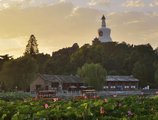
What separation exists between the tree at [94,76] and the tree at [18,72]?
11.1m

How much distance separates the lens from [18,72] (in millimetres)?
72500

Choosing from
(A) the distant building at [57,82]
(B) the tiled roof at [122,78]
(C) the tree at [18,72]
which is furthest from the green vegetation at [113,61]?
(C) the tree at [18,72]

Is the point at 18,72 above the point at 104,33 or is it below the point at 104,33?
below

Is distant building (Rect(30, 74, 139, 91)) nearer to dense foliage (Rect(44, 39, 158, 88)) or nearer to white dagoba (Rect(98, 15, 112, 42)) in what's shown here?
dense foliage (Rect(44, 39, 158, 88))

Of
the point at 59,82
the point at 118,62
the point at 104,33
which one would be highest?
the point at 104,33

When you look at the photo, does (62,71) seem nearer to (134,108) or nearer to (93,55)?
(93,55)

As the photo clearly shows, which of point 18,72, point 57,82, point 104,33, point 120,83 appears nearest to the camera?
point 18,72

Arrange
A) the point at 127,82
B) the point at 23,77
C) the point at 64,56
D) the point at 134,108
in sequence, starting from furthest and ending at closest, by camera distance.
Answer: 1. the point at 64,56
2. the point at 127,82
3. the point at 23,77
4. the point at 134,108

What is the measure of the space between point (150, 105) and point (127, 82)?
261 ft

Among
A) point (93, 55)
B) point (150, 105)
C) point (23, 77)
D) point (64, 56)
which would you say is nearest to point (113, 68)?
point (93, 55)

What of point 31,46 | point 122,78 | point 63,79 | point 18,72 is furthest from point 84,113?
point 31,46

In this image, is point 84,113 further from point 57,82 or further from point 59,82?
point 57,82

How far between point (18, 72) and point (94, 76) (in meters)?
14.0

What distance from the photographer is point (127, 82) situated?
93188 mm
